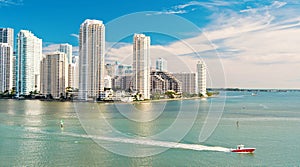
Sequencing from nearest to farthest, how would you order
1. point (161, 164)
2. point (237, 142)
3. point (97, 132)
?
point (161, 164), point (237, 142), point (97, 132)

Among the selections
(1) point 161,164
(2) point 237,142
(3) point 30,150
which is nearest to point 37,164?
(3) point 30,150

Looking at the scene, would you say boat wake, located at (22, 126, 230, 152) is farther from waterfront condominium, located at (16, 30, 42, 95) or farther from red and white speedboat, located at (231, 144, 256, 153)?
waterfront condominium, located at (16, 30, 42, 95)

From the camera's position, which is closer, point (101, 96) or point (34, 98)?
point (101, 96)

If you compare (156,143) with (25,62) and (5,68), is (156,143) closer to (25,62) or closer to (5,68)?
(25,62)

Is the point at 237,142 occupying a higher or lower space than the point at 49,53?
lower

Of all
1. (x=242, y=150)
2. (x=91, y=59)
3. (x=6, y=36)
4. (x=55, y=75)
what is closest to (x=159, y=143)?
(x=242, y=150)

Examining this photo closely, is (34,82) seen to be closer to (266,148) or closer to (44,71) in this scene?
(44,71)

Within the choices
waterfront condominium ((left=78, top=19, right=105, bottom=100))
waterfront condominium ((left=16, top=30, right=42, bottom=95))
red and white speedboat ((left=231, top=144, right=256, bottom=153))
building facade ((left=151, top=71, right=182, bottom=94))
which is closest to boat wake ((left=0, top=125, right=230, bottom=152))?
red and white speedboat ((left=231, top=144, right=256, bottom=153))
